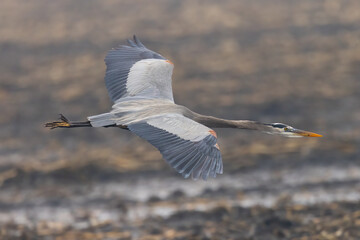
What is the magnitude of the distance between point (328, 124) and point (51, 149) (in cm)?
584

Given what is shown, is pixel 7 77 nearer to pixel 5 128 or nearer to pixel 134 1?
pixel 5 128

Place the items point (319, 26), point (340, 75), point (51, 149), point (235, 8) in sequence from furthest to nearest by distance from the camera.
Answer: point (235, 8), point (319, 26), point (340, 75), point (51, 149)

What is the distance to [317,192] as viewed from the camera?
38.6 ft

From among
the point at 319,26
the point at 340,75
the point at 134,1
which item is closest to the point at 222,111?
the point at 340,75

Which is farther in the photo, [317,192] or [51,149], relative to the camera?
[51,149]

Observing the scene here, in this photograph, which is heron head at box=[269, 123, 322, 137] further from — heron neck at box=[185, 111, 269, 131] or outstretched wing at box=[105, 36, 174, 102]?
outstretched wing at box=[105, 36, 174, 102]

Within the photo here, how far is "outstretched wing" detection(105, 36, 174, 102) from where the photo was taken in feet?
28.8

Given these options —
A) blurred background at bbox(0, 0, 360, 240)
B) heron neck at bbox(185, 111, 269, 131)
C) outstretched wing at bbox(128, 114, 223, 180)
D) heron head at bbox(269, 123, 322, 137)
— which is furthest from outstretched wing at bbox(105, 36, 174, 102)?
blurred background at bbox(0, 0, 360, 240)

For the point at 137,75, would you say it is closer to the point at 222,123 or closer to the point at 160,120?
the point at 222,123

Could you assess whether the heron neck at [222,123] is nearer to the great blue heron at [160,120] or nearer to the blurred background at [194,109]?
the great blue heron at [160,120]

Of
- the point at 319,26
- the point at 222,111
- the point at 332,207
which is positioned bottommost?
the point at 332,207

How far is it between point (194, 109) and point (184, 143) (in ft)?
25.4

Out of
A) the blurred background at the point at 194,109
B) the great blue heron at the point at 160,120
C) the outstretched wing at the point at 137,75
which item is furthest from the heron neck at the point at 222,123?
the blurred background at the point at 194,109

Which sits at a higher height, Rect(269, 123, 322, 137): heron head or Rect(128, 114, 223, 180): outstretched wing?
Rect(128, 114, 223, 180): outstretched wing
